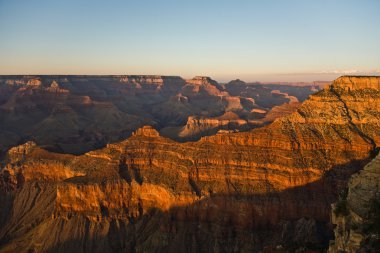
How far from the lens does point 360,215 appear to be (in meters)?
28.9

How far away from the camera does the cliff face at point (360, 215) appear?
27.5m

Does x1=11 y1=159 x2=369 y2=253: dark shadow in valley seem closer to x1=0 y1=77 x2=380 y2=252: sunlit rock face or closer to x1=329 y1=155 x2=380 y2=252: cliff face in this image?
x1=0 y1=77 x2=380 y2=252: sunlit rock face

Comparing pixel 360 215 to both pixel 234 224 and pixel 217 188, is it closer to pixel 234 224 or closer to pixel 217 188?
pixel 234 224

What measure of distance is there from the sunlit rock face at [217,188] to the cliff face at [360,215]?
2149 cm

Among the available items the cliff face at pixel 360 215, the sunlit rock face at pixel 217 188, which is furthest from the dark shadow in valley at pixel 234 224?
the cliff face at pixel 360 215

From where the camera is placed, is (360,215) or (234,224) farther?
(234,224)

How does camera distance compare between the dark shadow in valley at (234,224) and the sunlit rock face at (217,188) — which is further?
the sunlit rock face at (217,188)

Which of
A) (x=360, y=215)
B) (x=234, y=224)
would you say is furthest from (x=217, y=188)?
(x=360, y=215)

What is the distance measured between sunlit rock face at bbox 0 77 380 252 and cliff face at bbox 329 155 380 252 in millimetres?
21489

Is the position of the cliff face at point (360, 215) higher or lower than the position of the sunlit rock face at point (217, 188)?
higher

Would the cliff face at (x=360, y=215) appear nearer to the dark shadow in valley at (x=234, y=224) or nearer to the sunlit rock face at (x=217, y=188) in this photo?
the sunlit rock face at (x=217, y=188)

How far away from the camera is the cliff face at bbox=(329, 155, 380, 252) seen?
27469 mm

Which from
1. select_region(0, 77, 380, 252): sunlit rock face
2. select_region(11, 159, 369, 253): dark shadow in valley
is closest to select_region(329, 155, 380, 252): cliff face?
select_region(0, 77, 380, 252): sunlit rock face

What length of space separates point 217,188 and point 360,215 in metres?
34.4
